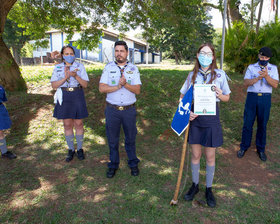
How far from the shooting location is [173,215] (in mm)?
3049

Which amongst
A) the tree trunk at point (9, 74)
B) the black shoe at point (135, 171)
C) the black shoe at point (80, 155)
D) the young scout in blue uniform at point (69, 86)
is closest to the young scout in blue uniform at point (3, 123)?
the young scout in blue uniform at point (69, 86)

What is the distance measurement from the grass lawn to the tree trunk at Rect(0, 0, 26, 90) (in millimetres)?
960

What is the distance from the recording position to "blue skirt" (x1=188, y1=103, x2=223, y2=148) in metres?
3.03

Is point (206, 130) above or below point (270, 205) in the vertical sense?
above

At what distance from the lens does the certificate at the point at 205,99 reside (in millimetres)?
2852

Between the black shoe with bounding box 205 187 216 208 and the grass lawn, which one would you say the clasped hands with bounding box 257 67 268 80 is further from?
the black shoe with bounding box 205 187 216 208

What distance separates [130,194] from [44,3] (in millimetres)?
7337

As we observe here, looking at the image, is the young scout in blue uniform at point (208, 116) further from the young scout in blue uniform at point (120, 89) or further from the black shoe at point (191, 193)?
the young scout in blue uniform at point (120, 89)

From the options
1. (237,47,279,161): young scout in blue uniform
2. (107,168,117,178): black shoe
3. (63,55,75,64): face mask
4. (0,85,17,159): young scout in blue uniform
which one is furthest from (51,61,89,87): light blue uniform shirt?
(237,47,279,161): young scout in blue uniform

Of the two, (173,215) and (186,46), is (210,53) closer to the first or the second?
(173,215)

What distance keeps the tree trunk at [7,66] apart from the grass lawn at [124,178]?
96 centimetres

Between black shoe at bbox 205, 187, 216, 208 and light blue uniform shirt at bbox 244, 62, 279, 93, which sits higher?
light blue uniform shirt at bbox 244, 62, 279, 93

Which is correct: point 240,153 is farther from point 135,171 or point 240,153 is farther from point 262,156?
point 135,171

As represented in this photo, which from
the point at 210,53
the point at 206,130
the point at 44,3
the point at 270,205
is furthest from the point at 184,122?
the point at 44,3
